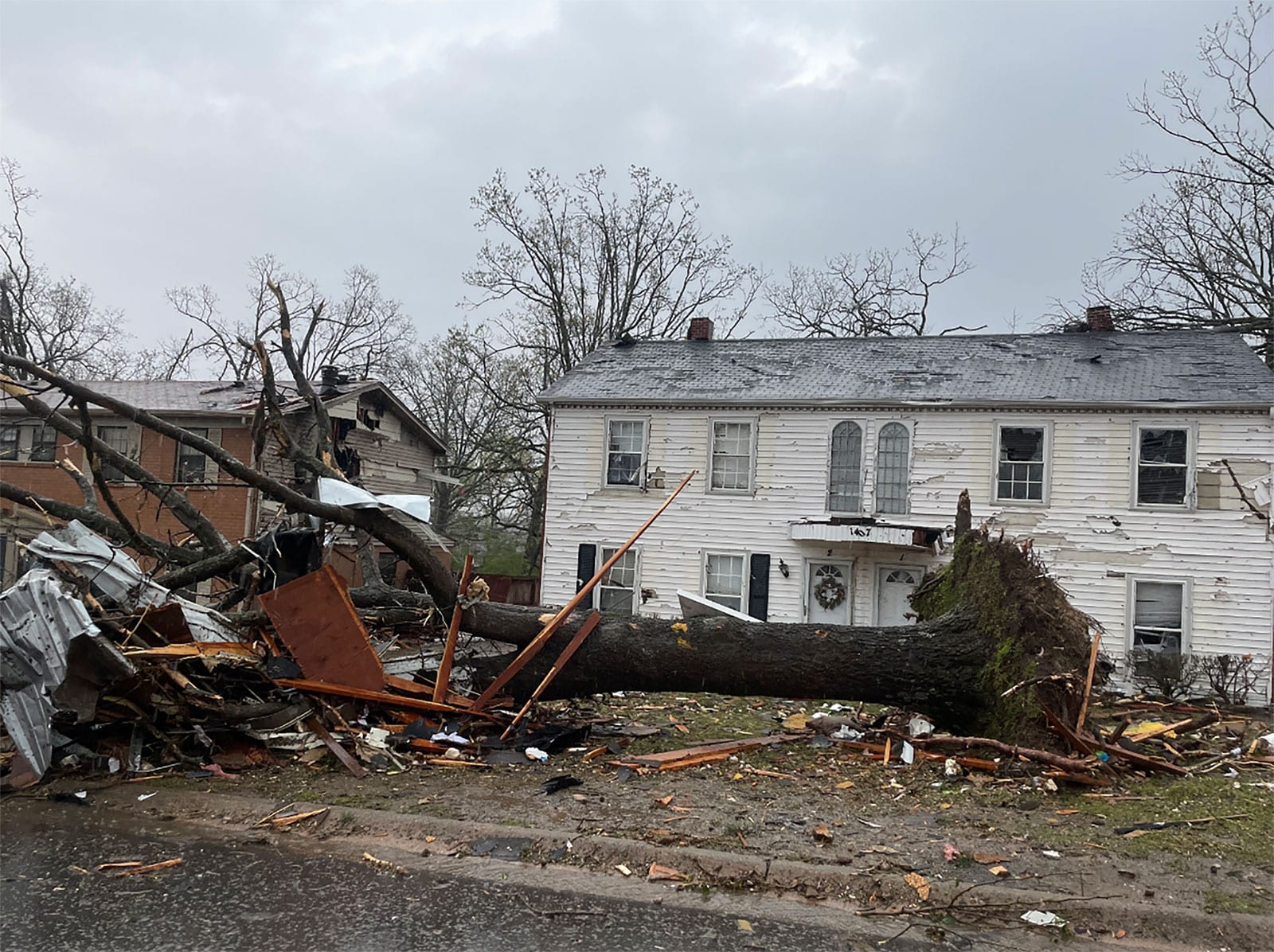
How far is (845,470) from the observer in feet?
50.5

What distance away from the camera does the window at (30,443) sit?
1920 centimetres

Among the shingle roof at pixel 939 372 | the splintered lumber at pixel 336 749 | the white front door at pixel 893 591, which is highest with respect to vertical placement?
the shingle roof at pixel 939 372

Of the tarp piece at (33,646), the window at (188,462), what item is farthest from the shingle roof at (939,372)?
the tarp piece at (33,646)

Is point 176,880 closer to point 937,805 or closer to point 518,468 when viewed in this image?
point 937,805

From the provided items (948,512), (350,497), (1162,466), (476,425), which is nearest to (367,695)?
(350,497)

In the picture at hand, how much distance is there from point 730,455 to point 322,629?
383 inches

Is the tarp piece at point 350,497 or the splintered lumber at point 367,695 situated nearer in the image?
the splintered lumber at point 367,695

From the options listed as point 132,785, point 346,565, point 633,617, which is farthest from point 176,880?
point 346,565

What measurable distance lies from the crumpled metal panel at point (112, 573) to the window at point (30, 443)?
14035mm

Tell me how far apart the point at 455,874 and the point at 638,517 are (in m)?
11.6

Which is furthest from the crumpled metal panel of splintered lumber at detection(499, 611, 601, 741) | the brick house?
the brick house

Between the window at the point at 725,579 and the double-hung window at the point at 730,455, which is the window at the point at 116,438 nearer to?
the double-hung window at the point at 730,455

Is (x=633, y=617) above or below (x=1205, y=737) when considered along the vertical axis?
above

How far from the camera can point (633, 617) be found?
8188 millimetres
